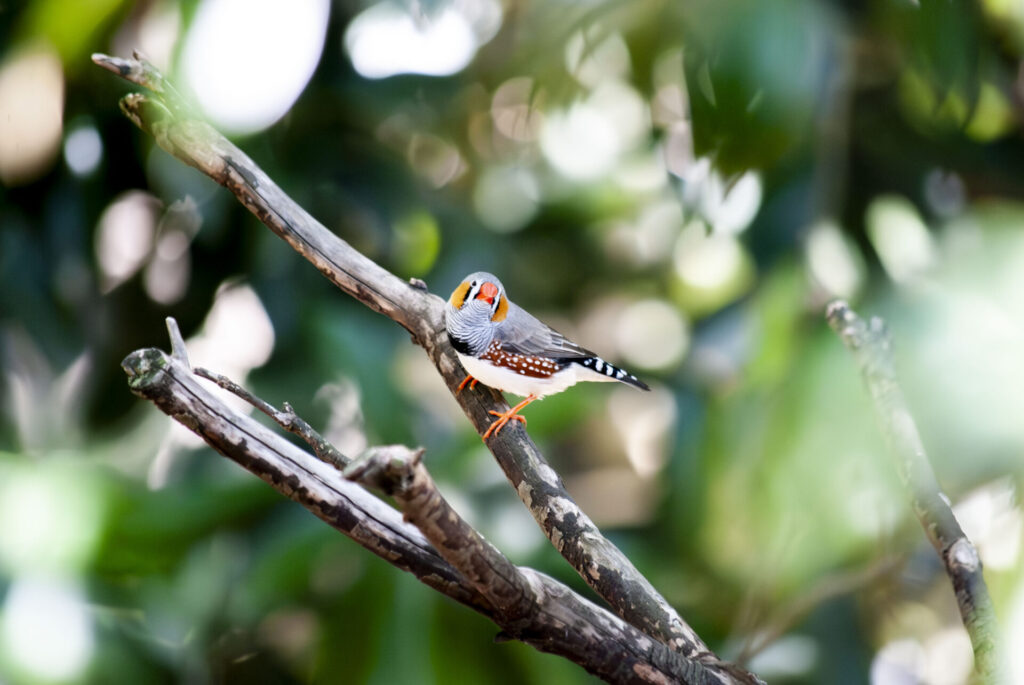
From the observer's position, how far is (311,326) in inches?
91.8

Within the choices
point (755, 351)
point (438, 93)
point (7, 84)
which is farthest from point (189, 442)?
point (755, 351)

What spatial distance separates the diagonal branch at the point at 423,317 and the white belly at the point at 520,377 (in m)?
0.06

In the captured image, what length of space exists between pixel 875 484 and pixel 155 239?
1953mm

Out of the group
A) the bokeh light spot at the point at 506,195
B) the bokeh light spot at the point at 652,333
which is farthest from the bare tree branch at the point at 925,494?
the bokeh light spot at the point at 506,195

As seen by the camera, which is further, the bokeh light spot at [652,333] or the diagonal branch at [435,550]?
the bokeh light spot at [652,333]

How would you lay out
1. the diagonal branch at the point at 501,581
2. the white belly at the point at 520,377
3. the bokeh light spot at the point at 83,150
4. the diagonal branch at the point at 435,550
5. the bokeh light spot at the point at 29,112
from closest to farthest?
the diagonal branch at the point at 501,581, the diagonal branch at the point at 435,550, the white belly at the point at 520,377, the bokeh light spot at the point at 29,112, the bokeh light spot at the point at 83,150

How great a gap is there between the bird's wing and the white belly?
2 cm

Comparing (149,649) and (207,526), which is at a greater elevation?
(207,526)

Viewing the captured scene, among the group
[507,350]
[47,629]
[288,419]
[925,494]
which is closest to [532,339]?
[507,350]

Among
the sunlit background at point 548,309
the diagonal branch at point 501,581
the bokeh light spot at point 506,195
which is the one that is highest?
the bokeh light spot at point 506,195

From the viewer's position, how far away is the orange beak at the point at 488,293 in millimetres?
1059

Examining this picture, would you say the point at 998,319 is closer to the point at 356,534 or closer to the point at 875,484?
the point at 875,484

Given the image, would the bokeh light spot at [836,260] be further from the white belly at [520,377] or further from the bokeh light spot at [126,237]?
the bokeh light spot at [126,237]

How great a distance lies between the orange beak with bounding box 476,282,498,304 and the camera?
106 cm
